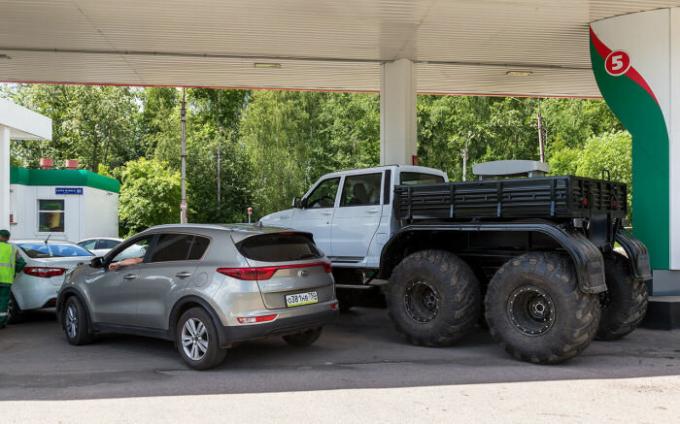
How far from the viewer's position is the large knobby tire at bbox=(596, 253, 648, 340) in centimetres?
827

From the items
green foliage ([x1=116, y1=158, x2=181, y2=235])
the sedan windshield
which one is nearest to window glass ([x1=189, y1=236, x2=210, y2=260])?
the sedan windshield

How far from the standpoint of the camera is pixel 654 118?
11.2m

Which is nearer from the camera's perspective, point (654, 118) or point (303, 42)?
point (654, 118)

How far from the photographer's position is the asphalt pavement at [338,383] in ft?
17.4

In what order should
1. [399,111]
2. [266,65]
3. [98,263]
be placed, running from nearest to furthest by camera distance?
[98,263] → [399,111] → [266,65]

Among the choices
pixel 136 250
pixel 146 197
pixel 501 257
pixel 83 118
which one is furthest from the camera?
pixel 83 118

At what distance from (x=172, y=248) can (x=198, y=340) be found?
1212 millimetres

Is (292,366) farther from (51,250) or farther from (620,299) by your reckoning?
(51,250)

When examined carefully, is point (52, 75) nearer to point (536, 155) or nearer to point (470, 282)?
point (470, 282)

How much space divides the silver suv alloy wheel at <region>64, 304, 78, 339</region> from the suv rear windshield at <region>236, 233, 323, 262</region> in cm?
290

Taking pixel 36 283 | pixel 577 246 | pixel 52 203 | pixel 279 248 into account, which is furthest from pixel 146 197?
pixel 577 246

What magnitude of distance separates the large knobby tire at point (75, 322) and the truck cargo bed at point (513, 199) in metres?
4.31

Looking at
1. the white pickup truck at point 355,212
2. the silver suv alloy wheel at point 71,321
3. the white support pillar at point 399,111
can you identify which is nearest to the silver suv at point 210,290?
the silver suv alloy wheel at point 71,321

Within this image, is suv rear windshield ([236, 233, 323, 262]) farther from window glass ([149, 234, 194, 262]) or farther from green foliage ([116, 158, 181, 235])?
green foliage ([116, 158, 181, 235])
